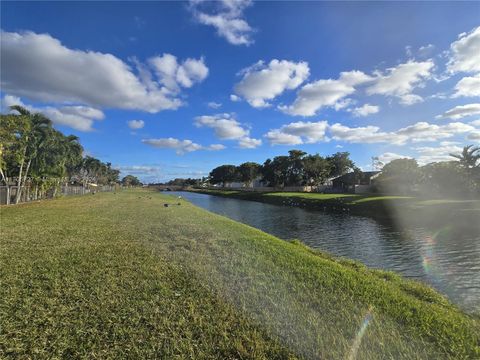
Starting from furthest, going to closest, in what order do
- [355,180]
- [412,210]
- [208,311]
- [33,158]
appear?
1. [355,180]
2. [33,158]
3. [412,210]
4. [208,311]

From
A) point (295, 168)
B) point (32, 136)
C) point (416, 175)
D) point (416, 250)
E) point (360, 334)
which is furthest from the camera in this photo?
point (295, 168)

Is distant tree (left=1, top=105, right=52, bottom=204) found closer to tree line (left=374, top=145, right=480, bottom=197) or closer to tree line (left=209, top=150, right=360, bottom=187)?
tree line (left=374, top=145, right=480, bottom=197)

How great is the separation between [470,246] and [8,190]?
36.3 metres

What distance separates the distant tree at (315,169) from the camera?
82.6 metres

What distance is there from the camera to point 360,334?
4.39 metres

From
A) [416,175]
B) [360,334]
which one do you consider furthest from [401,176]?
[360,334]

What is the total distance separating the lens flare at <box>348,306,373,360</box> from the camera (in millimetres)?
3904

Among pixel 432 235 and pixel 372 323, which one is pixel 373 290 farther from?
pixel 432 235

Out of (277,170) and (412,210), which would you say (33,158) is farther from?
(277,170)

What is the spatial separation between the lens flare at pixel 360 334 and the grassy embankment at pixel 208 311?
32 millimetres

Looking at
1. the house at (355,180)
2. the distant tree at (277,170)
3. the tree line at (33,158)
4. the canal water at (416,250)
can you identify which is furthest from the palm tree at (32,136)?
the distant tree at (277,170)

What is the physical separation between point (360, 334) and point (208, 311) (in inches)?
94.0

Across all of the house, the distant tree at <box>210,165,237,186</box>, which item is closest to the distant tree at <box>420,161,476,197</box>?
the house

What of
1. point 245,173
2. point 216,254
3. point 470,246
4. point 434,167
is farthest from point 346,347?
point 245,173
